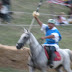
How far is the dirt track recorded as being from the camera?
10.8 metres

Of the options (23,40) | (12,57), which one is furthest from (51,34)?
(12,57)

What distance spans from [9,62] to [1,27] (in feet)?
18.5

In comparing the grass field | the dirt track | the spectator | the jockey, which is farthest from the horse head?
the spectator

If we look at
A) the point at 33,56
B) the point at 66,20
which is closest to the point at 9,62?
the point at 33,56

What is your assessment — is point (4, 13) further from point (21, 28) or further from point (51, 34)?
point (51, 34)

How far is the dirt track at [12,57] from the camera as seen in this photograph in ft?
35.5

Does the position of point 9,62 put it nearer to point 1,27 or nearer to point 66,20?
point 1,27

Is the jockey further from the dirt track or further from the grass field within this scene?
the grass field

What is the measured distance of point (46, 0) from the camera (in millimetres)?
24531

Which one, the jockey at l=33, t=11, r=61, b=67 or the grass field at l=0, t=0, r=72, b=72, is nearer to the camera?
the jockey at l=33, t=11, r=61, b=67

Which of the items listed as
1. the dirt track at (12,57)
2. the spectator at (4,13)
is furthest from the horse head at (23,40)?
A: the spectator at (4,13)

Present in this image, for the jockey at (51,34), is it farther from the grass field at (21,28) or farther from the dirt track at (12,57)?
the grass field at (21,28)

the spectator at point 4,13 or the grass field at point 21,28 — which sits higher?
the spectator at point 4,13

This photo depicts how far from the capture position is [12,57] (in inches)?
430
